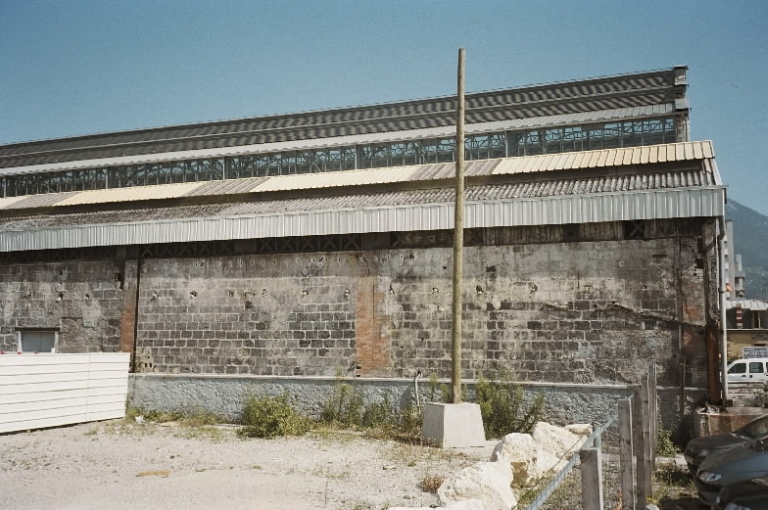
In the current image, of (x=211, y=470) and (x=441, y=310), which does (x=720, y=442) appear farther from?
(x=211, y=470)

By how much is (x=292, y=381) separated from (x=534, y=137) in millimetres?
9736

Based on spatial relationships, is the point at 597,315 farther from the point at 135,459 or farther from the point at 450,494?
the point at 135,459

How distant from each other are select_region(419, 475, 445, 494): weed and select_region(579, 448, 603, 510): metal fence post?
15.7 feet

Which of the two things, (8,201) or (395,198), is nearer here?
(395,198)

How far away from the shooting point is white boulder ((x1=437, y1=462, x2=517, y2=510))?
25.6 feet

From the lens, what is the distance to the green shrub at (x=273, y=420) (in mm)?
14180

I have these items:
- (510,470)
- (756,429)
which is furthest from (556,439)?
(756,429)

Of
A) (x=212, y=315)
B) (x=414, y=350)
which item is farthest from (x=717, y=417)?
(x=212, y=315)

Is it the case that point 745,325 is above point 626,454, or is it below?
above

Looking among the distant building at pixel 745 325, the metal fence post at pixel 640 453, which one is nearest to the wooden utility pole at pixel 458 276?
the metal fence post at pixel 640 453

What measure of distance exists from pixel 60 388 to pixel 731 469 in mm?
13663

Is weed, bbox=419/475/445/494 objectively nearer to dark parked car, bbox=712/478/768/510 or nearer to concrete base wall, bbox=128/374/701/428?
dark parked car, bbox=712/478/768/510

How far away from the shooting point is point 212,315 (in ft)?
55.7

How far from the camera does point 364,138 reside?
21438 millimetres
